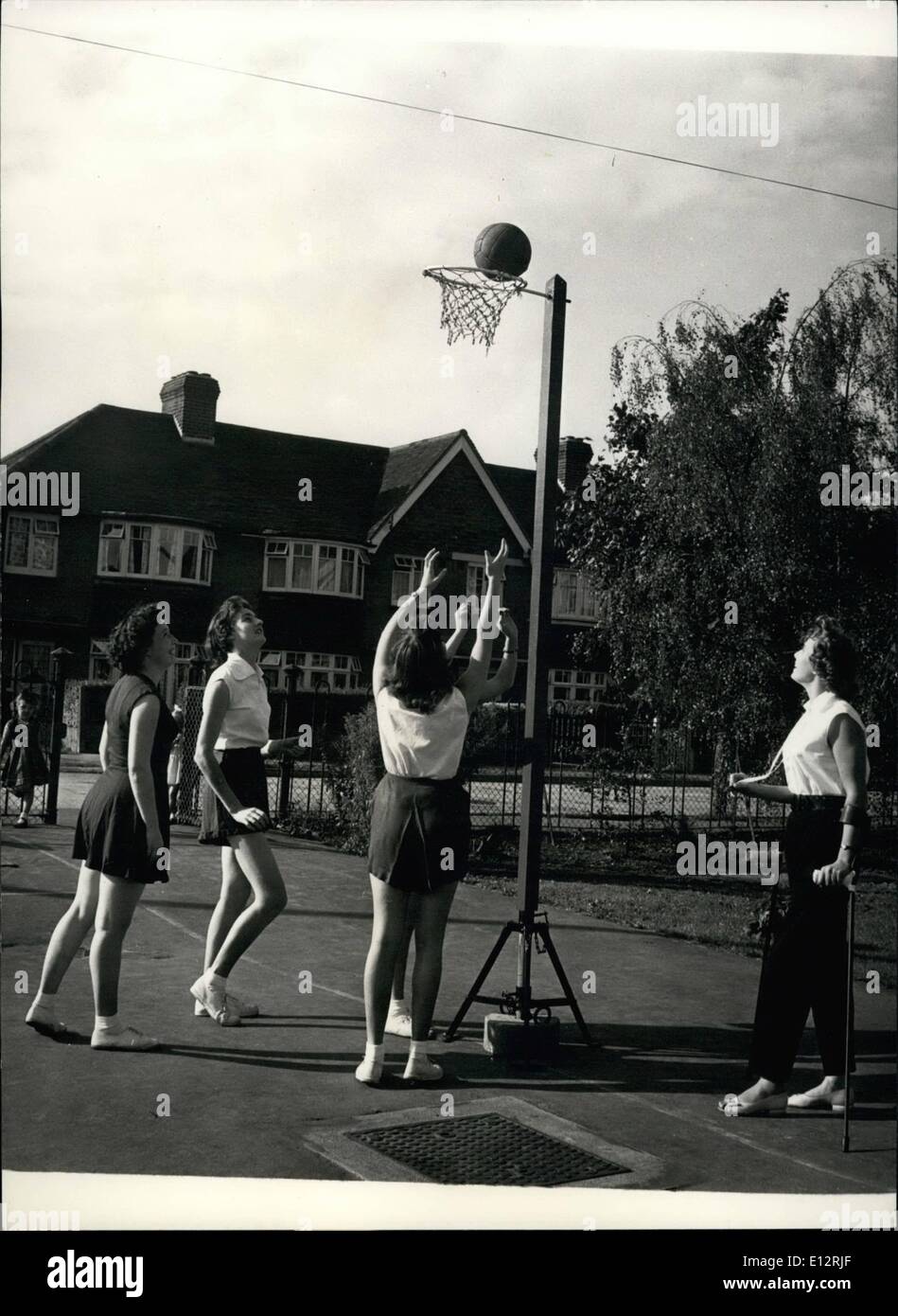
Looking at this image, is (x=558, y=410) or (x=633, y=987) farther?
(x=633, y=987)

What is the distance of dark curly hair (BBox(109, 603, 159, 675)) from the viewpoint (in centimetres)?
533

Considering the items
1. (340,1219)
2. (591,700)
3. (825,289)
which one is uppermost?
(825,289)

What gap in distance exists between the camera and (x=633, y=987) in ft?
22.9

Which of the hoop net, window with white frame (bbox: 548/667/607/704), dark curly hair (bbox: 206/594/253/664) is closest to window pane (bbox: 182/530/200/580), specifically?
dark curly hair (bbox: 206/594/253/664)

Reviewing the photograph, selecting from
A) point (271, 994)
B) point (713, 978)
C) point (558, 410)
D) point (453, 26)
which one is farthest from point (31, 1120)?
point (453, 26)

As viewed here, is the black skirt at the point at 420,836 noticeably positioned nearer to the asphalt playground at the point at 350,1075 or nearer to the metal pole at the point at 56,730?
the asphalt playground at the point at 350,1075

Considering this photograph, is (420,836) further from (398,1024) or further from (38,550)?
(38,550)

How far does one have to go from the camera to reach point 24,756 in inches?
446

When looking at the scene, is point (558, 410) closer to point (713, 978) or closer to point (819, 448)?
point (713, 978)

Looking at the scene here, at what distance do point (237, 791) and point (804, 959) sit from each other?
2527 millimetres

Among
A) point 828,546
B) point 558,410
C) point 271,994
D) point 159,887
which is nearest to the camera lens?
point 558,410

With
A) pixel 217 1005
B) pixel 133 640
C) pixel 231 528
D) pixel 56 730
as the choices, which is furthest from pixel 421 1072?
pixel 56 730

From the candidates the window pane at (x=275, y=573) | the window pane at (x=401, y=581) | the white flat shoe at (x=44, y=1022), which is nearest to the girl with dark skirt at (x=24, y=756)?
the window pane at (x=275, y=573)

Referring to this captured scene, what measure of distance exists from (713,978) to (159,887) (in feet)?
13.3
